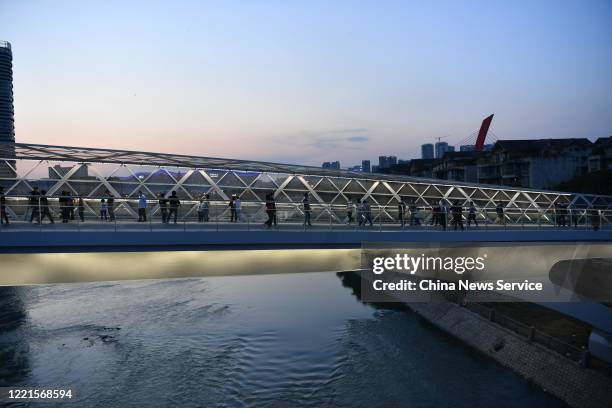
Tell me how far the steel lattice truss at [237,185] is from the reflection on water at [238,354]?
8.04 meters

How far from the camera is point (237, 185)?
2670cm

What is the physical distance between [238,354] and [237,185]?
9.11 meters

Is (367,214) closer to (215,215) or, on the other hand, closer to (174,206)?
(215,215)

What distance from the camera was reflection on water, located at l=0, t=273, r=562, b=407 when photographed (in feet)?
69.8

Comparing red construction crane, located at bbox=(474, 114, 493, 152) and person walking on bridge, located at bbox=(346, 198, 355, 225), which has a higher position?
red construction crane, located at bbox=(474, 114, 493, 152)

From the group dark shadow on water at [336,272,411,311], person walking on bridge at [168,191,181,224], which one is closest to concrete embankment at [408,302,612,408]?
dark shadow on water at [336,272,411,311]

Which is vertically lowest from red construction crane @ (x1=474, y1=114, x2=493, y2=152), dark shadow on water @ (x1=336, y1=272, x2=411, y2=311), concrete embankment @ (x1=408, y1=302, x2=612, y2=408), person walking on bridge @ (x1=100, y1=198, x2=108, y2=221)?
dark shadow on water @ (x1=336, y1=272, x2=411, y2=311)

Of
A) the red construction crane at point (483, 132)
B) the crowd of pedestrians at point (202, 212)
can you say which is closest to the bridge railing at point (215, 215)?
the crowd of pedestrians at point (202, 212)

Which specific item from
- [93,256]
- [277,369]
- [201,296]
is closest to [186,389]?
[277,369]

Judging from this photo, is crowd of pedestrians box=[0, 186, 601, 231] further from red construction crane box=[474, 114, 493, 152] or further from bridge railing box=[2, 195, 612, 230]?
red construction crane box=[474, 114, 493, 152]

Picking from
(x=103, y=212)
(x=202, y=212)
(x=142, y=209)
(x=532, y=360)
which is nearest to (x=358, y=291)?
(x=532, y=360)

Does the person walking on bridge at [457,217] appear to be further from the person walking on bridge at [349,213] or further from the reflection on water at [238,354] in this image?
the reflection on water at [238,354]

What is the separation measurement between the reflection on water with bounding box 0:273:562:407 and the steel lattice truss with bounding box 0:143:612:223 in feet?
26.4

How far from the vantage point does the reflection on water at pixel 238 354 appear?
21266 millimetres
